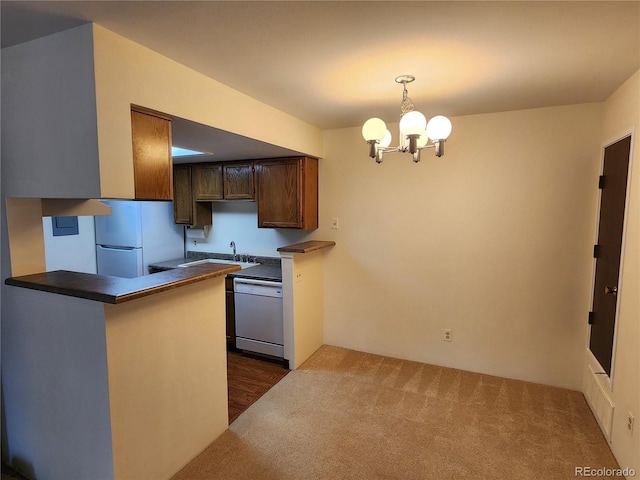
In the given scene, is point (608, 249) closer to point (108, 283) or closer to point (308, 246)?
point (308, 246)

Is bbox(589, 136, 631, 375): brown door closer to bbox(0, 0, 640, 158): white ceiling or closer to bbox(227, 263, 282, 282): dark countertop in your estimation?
bbox(0, 0, 640, 158): white ceiling

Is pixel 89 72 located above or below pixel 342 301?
above

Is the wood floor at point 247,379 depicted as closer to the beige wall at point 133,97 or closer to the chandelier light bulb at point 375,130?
the beige wall at point 133,97

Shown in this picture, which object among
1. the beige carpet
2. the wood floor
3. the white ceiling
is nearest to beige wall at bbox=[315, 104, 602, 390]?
the beige carpet

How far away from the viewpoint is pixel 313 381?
10.4ft

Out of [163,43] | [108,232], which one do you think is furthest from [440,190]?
[108,232]

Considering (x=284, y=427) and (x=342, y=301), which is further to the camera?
(x=342, y=301)

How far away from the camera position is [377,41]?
1.70 metres

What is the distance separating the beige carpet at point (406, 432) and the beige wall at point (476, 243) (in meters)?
0.40

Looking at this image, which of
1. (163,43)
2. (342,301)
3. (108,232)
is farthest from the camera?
(108,232)

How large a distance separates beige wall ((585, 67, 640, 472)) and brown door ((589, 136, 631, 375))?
0.12 m

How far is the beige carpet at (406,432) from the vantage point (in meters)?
2.11

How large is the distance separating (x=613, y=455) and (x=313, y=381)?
2.15 meters

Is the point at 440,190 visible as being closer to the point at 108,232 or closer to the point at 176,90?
the point at 176,90
